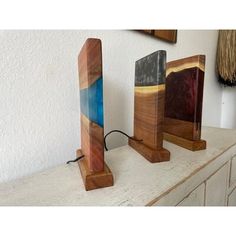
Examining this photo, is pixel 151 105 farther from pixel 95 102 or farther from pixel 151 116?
pixel 95 102

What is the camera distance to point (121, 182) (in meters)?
0.36

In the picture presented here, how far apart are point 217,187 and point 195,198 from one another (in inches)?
5.3

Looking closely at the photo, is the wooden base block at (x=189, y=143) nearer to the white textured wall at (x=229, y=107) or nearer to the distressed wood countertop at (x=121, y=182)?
the distressed wood countertop at (x=121, y=182)

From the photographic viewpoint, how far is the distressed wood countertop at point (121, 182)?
30cm

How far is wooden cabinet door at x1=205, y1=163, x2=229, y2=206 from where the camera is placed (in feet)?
1.49

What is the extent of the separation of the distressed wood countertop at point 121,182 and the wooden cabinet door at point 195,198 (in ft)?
0.06

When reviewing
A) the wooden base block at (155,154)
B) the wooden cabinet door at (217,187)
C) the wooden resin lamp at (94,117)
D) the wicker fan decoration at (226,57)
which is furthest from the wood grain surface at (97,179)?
the wicker fan decoration at (226,57)

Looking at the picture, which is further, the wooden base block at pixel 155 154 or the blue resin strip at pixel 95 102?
the wooden base block at pixel 155 154

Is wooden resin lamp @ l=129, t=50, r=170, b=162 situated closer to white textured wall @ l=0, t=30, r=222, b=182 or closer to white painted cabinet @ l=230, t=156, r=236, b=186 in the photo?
white textured wall @ l=0, t=30, r=222, b=182

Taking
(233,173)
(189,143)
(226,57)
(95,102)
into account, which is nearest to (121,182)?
(95,102)

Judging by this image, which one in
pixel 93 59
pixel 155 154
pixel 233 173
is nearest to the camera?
pixel 93 59

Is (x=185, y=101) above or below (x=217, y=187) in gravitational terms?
above
